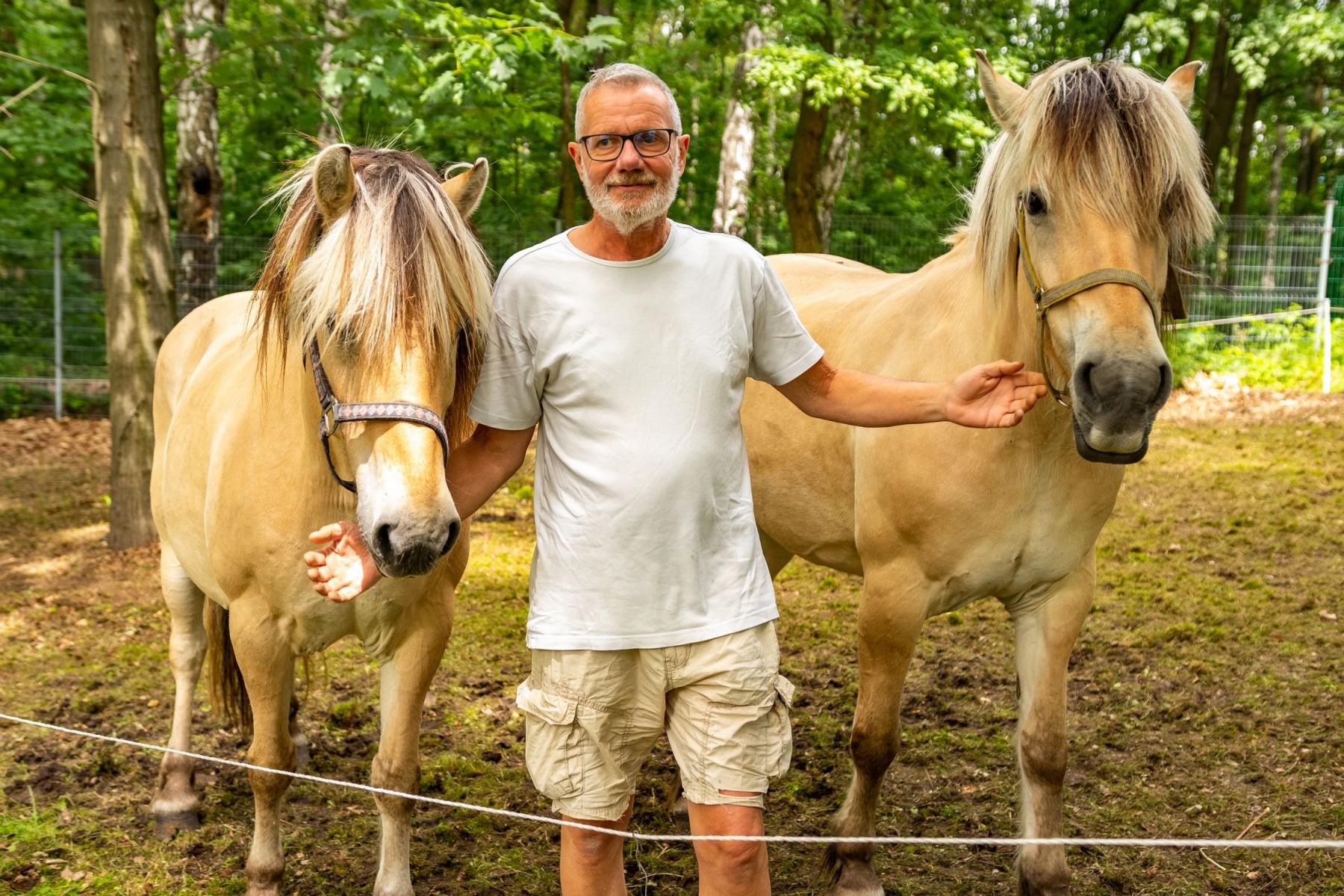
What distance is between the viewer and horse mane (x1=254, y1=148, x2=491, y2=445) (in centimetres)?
228

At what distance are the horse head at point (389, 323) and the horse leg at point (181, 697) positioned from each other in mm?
1878

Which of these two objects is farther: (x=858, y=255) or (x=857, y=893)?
(x=858, y=255)

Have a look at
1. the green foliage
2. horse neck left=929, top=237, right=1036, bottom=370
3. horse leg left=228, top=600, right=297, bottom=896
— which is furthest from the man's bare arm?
the green foliage

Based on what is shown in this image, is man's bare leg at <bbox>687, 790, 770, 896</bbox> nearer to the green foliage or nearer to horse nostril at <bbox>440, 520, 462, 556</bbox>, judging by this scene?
horse nostril at <bbox>440, 520, 462, 556</bbox>

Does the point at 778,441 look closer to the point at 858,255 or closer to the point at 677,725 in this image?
the point at 677,725

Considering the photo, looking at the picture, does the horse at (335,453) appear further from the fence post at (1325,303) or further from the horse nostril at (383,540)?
the fence post at (1325,303)

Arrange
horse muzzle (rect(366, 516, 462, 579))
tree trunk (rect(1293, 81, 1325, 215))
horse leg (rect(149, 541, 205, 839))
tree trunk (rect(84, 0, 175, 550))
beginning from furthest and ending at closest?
tree trunk (rect(1293, 81, 1325, 215)) < tree trunk (rect(84, 0, 175, 550)) < horse leg (rect(149, 541, 205, 839)) < horse muzzle (rect(366, 516, 462, 579))

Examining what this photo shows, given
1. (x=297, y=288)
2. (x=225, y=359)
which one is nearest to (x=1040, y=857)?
(x=297, y=288)

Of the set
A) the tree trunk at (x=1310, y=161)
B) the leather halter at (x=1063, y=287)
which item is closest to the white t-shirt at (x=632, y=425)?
the leather halter at (x=1063, y=287)

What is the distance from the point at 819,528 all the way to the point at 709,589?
1.47 meters

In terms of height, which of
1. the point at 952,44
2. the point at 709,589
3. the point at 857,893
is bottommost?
the point at 857,893

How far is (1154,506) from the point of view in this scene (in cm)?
802

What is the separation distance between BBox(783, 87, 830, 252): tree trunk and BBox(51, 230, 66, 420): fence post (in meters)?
7.97

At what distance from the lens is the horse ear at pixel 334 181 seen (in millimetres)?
2326
